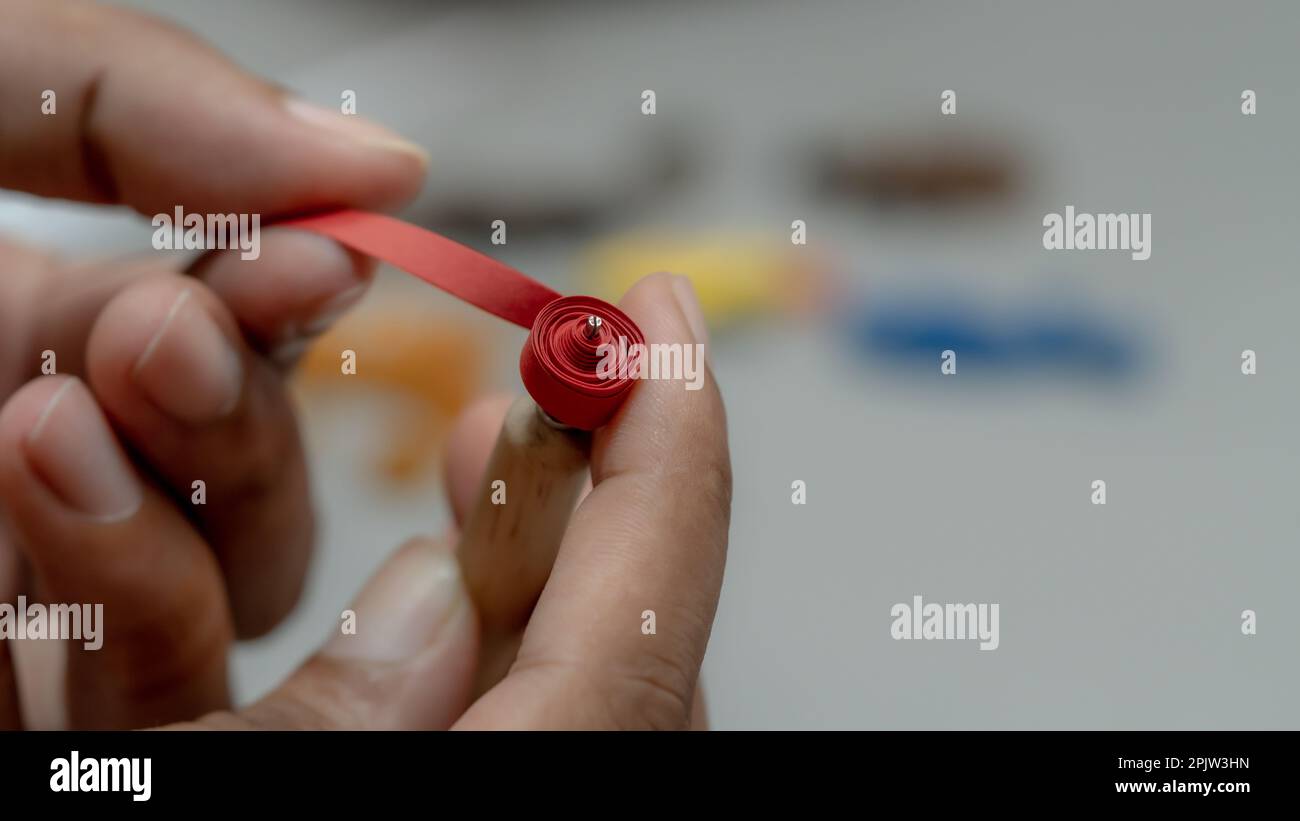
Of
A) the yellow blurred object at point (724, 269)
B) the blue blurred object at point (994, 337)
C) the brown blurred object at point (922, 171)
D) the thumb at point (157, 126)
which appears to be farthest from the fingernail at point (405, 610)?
the brown blurred object at point (922, 171)

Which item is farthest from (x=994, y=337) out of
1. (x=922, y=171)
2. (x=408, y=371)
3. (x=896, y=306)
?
(x=408, y=371)

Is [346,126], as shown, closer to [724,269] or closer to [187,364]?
[187,364]

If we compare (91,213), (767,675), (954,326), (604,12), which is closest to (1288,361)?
(954,326)

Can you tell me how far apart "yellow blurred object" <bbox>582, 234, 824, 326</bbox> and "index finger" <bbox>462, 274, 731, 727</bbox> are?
1.97ft

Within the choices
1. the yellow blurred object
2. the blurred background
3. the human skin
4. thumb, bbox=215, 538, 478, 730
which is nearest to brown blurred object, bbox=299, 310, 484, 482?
the blurred background

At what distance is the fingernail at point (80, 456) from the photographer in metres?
0.54

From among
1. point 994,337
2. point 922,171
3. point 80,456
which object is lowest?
point 80,456

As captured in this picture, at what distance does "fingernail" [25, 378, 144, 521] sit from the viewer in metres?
0.54

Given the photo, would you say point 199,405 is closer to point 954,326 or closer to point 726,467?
point 726,467

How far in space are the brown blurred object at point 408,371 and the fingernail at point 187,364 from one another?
0.36 m

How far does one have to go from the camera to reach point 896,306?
3.47 ft

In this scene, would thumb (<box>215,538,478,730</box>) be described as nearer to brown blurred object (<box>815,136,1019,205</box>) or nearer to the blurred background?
the blurred background

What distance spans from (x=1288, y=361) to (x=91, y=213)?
1317mm

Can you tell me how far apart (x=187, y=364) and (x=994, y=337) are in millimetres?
793
